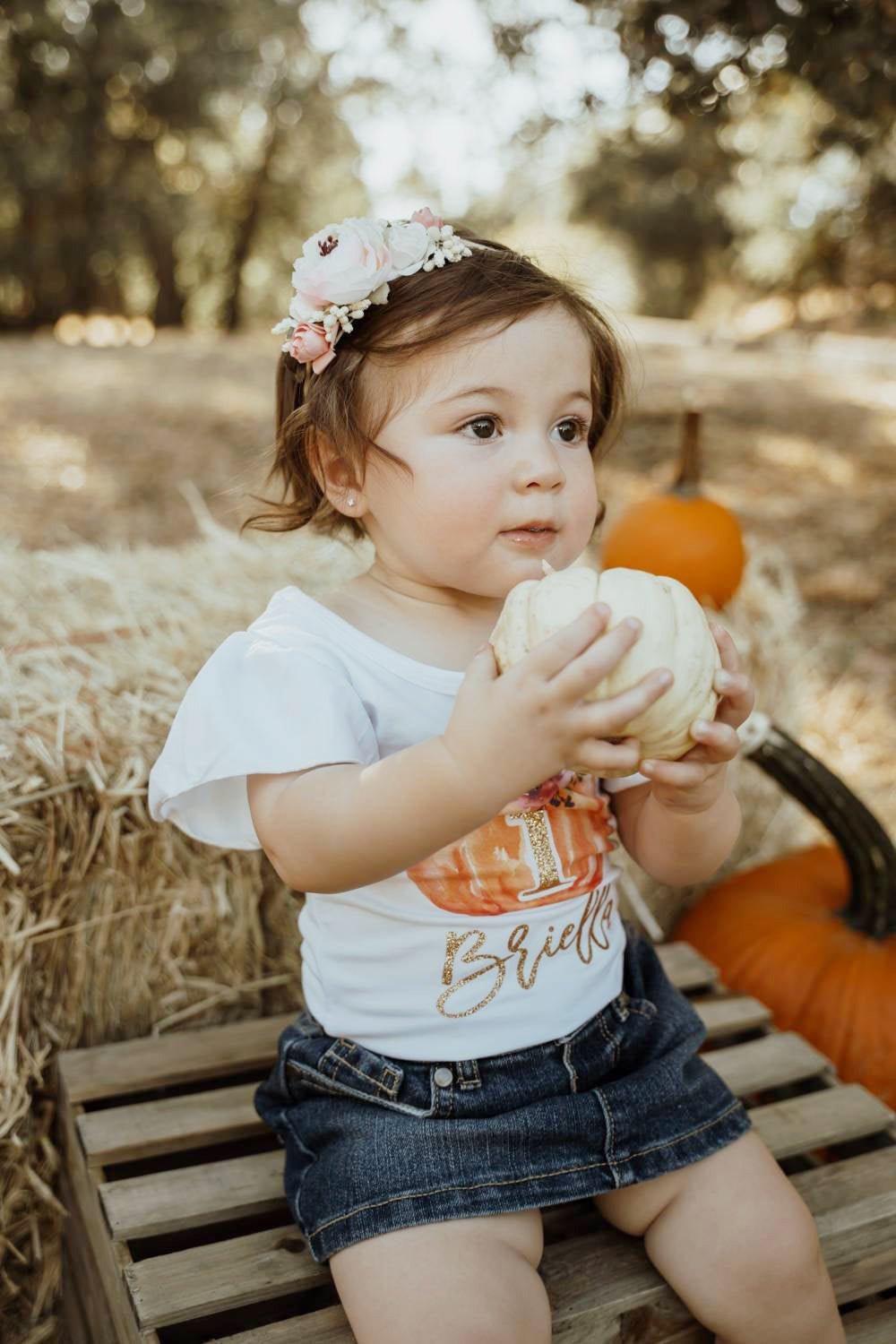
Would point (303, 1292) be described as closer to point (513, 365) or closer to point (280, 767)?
point (280, 767)

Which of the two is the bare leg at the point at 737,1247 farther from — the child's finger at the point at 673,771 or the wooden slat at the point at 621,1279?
the child's finger at the point at 673,771

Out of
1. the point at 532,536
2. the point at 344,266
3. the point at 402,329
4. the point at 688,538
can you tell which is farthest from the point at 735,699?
the point at 688,538

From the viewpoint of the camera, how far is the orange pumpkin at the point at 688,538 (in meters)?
2.99

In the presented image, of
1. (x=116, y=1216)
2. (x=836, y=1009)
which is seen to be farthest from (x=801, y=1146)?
(x=116, y=1216)

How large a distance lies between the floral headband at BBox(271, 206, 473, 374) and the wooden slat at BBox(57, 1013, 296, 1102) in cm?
126

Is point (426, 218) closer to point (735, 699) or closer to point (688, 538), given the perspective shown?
point (735, 699)

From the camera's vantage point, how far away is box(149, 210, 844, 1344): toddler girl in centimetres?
146

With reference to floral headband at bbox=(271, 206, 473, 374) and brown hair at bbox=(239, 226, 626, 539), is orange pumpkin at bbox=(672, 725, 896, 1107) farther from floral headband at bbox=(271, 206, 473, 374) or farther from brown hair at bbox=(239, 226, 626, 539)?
floral headband at bbox=(271, 206, 473, 374)

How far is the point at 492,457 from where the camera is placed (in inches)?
59.9

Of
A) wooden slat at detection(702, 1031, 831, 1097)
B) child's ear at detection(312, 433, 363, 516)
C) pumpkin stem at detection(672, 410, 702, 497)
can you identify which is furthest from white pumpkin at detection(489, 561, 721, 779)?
pumpkin stem at detection(672, 410, 702, 497)

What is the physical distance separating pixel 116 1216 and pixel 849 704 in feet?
11.6

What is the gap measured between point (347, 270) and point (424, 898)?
0.89 meters

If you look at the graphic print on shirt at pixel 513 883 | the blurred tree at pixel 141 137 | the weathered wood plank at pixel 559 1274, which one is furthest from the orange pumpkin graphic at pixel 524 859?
the blurred tree at pixel 141 137

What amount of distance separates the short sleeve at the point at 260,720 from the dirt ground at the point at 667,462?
242 cm
